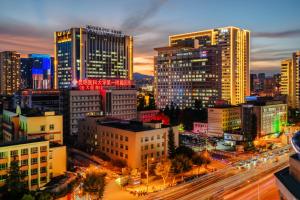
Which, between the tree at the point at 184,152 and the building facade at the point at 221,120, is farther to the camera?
the building facade at the point at 221,120

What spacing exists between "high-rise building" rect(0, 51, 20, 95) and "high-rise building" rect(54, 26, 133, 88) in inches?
1746

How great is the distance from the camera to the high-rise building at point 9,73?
172 metres

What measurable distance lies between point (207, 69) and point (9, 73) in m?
111

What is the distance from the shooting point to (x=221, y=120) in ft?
267

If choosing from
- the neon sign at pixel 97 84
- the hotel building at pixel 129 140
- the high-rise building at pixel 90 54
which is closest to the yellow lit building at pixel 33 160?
the hotel building at pixel 129 140

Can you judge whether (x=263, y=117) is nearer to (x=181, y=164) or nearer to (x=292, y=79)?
(x=181, y=164)

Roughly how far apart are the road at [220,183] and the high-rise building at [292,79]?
91283 mm

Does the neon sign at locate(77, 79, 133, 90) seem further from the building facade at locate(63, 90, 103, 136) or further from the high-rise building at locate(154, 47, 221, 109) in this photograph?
the high-rise building at locate(154, 47, 221, 109)

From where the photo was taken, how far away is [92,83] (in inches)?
3310

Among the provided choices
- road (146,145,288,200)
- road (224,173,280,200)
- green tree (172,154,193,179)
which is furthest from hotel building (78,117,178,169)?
road (224,173,280,200)

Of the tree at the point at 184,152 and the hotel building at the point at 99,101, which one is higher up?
the hotel building at the point at 99,101

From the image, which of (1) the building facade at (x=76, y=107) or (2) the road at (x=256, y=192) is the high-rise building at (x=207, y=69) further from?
(2) the road at (x=256, y=192)

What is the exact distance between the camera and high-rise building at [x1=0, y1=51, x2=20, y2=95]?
17200cm

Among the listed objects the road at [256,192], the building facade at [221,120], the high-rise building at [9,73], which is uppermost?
the high-rise building at [9,73]
